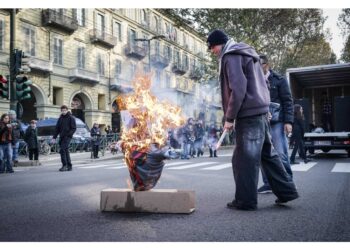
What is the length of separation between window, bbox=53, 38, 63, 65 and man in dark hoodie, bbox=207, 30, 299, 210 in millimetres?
27459

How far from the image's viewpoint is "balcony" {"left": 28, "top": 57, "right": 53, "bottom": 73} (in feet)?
88.7

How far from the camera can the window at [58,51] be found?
2990 cm

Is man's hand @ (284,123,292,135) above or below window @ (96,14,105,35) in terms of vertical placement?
below

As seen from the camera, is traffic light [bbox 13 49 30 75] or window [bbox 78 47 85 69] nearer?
traffic light [bbox 13 49 30 75]

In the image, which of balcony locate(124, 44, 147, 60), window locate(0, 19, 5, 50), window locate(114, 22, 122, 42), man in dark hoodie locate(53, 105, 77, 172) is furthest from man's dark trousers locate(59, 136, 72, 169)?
balcony locate(124, 44, 147, 60)

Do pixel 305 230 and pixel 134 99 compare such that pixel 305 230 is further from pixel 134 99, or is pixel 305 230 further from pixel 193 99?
pixel 193 99

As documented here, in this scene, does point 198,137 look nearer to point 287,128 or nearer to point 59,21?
point 287,128

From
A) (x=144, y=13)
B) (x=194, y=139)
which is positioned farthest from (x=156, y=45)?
(x=194, y=139)

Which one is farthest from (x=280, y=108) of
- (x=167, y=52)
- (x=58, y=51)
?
(x=167, y=52)

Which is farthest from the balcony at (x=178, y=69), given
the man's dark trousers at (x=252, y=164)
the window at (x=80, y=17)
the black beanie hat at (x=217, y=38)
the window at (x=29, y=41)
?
the man's dark trousers at (x=252, y=164)

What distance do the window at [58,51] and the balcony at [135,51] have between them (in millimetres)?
8627

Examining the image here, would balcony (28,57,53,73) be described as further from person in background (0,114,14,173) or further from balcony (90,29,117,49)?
person in background (0,114,14,173)

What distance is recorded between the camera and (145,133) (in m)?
4.50

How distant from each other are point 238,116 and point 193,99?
44.2 meters
